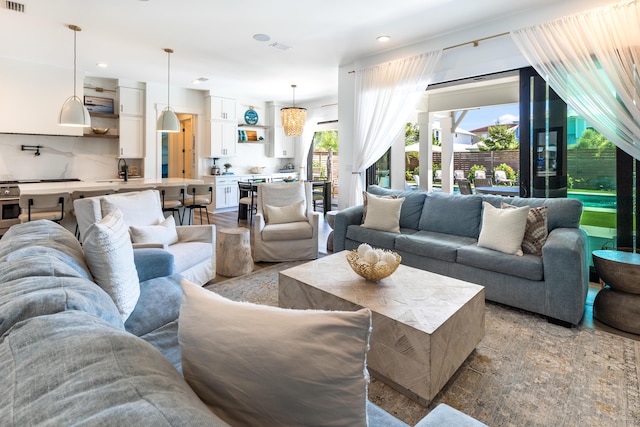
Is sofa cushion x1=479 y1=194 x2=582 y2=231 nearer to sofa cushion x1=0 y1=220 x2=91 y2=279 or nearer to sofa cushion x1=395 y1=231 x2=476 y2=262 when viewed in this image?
sofa cushion x1=395 y1=231 x2=476 y2=262

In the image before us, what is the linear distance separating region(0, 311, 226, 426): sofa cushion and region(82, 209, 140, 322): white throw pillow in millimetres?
956

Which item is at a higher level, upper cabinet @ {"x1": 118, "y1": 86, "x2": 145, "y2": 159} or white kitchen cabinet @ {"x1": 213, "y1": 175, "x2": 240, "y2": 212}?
upper cabinet @ {"x1": 118, "y1": 86, "x2": 145, "y2": 159}

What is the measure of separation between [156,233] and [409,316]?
2.15 m

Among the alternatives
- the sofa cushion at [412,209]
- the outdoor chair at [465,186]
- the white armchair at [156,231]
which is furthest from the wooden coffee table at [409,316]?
the outdoor chair at [465,186]

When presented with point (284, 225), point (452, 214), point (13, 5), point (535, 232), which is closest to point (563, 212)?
point (535, 232)

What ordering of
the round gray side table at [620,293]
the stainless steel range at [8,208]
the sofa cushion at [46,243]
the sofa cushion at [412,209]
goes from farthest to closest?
the stainless steel range at [8,208] → the sofa cushion at [412,209] → the round gray side table at [620,293] → the sofa cushion at [46,243]

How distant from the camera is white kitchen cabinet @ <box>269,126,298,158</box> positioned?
30.6 feet

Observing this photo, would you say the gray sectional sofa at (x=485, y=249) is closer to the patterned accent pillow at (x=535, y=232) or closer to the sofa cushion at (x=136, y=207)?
the patterned accent pillow at (x=535, y=232)

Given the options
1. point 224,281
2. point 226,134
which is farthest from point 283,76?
point 224,281

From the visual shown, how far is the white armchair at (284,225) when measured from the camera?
166 inches

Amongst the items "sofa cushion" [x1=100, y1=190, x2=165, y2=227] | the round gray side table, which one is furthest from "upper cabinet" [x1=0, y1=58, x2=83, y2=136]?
the round gray side table

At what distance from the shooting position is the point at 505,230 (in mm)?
3023

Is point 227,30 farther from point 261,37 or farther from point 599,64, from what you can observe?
point 599,64

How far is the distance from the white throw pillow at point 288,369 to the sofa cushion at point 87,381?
3.9 inches
